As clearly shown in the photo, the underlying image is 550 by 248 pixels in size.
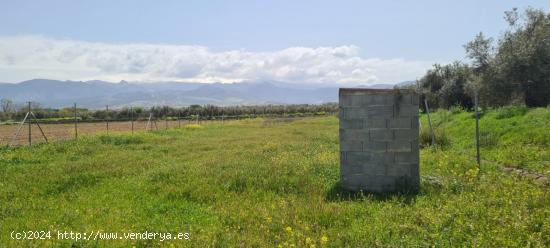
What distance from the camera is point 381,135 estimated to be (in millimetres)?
8758

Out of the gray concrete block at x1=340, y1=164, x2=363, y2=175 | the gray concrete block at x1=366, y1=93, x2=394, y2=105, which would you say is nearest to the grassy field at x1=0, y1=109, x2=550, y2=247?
Result: the gray concrete block at x1=340, y1=164, x2=363, y2=175

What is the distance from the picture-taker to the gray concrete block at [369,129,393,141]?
8719 mm

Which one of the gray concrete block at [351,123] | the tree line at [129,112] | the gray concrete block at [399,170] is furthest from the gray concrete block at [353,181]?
the tree line at [129,112]

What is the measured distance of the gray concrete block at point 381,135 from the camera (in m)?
8.72

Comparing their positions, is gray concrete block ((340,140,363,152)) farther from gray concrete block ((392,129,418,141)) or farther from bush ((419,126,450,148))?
bush ((419,126,450,148))

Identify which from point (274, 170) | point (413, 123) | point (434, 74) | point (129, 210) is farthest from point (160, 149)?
point (434, 74)

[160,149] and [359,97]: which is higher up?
[359,97]

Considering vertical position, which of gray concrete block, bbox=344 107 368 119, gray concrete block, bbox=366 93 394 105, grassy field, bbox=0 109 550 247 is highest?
gray concrete block, bbox=366 93 394 105

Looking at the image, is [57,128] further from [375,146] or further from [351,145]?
[375,146]

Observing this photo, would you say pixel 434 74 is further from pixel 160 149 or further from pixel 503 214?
pixel 503 214

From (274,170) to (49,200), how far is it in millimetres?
4908

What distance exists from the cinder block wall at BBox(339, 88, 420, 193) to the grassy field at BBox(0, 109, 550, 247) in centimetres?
50

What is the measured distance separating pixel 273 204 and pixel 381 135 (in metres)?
2.84

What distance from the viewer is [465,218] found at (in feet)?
20.0
